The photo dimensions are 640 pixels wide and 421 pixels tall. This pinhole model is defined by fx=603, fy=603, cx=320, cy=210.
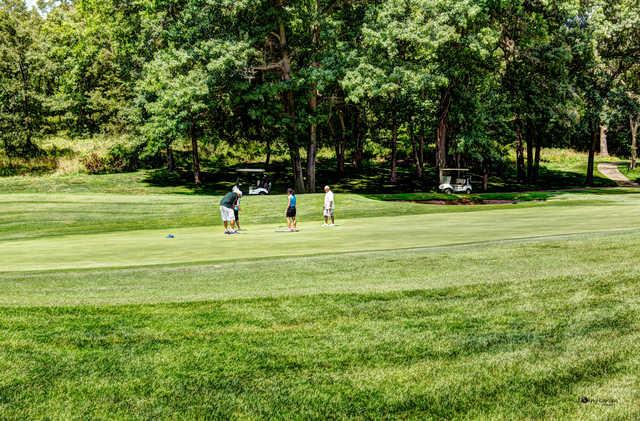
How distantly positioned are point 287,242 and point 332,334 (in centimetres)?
1240

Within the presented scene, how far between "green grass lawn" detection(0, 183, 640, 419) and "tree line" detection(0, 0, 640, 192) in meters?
29.6

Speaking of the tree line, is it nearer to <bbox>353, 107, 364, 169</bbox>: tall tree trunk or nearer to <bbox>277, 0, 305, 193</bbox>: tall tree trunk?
<bbox>277, 0, 305, 193</bbox>: tall tree trunk

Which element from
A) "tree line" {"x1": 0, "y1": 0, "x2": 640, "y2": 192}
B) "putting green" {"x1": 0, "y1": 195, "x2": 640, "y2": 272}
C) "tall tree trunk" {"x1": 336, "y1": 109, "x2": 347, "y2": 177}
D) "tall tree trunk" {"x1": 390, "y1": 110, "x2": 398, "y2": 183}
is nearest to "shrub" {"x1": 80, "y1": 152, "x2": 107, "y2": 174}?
"tree line" {"x1": 0, "y1": 0, "x2": 640, "y2": 192}

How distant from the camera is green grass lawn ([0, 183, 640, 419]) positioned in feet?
20.6

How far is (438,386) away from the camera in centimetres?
660

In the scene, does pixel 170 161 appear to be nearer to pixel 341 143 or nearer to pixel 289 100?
pixel 341 143

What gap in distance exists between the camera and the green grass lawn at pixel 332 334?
627 centimetres

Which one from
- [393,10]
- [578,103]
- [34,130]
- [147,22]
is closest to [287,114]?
[393,10]

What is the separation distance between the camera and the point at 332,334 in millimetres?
8336

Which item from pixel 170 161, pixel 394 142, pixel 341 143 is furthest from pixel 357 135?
pixel 170 161

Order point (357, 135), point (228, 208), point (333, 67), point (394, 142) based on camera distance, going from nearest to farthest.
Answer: point (228, 208)
point (333, 67)
point (394, 142)
point (357, 135)

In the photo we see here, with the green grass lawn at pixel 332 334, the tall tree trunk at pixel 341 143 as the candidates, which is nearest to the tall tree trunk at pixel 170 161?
the tall tree trunk at pixel 341 143

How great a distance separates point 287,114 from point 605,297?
1632 inches

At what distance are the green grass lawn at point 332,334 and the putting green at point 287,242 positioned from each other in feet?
1.47
